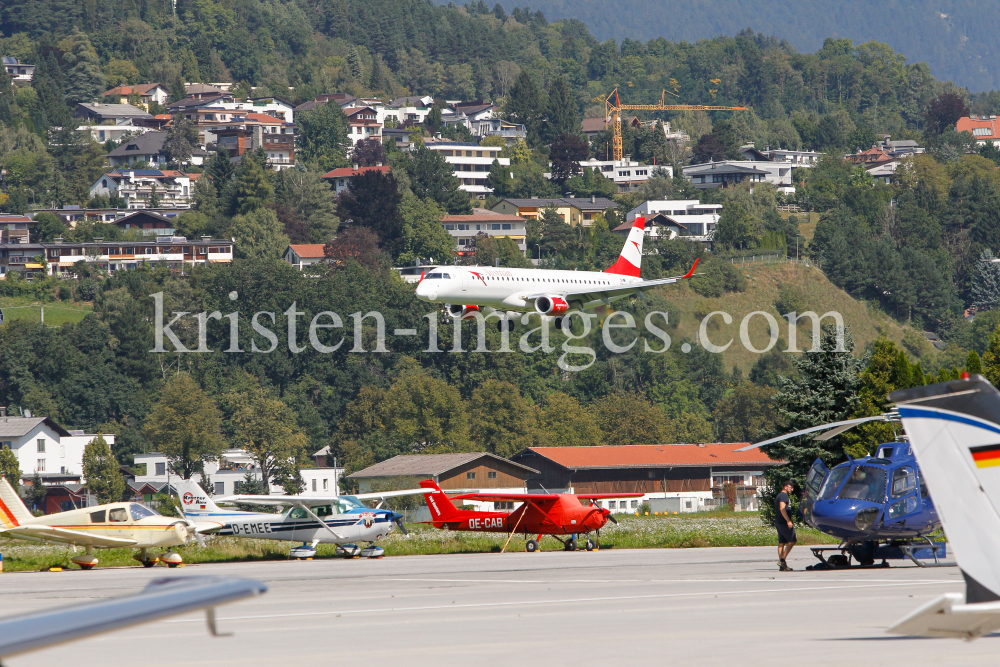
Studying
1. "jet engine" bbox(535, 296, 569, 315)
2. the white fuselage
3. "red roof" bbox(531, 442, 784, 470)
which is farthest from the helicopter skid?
"red roof" bbox(531, 442, 784, 470)

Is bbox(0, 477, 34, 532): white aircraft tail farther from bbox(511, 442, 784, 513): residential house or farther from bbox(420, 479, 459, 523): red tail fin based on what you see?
bbox(511, 442, 784, 513): residential house

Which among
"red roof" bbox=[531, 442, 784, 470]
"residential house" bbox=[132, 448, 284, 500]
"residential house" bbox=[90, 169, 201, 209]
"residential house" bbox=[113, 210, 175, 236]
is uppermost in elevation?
"residential house" bbox=[90, 169, 201, 209]

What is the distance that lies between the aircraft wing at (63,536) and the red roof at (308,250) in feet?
481

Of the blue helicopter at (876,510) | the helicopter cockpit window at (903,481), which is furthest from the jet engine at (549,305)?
the helicopter cockpit window at (903,481)

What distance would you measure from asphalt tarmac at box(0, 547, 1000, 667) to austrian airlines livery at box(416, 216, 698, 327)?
78.1 ft

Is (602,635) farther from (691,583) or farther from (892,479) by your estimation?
(892,479)

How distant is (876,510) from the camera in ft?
67.4

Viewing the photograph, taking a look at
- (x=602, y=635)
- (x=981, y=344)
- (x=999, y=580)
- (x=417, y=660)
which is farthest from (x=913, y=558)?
(x=981, y=344)

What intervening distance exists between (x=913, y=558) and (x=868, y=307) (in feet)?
505

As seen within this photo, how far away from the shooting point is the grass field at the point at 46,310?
145 meters

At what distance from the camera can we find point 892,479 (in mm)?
20844

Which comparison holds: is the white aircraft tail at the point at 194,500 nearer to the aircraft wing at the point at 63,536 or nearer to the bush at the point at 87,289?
the aircraft wing at the point at 63,536

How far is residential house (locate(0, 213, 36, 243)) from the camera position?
165000 millimetres

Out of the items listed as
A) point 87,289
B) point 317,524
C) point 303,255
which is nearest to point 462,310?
point 317,524
